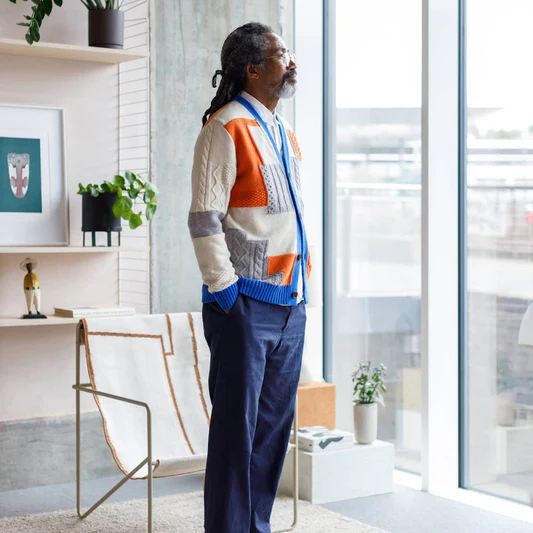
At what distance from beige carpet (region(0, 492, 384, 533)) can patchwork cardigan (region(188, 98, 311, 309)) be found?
989 millimetres

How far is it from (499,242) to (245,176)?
56.2 inches

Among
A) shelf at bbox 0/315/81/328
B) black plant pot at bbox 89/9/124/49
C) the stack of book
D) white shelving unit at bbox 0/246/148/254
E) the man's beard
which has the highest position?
black plant pot at bbox 89/9/124/49

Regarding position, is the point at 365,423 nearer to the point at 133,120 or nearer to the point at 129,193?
the point at 129,193

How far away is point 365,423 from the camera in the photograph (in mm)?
3531

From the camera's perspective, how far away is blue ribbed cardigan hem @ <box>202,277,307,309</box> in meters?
2.35

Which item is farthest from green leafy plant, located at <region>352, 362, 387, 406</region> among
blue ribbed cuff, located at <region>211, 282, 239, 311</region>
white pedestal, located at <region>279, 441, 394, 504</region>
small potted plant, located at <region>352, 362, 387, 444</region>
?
blue ribbed cuff, located at <region>211, 282, 239, 311</region>

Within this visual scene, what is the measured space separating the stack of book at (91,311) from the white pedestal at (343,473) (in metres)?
0.87

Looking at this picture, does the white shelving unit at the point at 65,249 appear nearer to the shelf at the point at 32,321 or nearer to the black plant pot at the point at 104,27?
the shelf at the point at 32,321

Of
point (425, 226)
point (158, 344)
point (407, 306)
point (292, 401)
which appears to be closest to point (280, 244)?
point (292, 401)

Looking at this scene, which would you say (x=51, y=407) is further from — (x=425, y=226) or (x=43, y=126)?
(x=425, y=226)

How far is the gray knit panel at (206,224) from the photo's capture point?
2.31 m

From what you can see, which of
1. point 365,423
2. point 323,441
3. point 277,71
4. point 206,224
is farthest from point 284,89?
point 365,423

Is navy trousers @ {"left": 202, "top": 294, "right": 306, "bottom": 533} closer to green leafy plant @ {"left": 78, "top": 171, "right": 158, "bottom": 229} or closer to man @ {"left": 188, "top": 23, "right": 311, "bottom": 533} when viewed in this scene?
man @ {"left": 188, "top": 23, "right": 311, "bottom": 533}


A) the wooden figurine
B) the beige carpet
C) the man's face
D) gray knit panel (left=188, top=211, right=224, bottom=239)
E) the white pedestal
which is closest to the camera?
gray knit panel (left=188, top=211, right=224, bottom=239)
